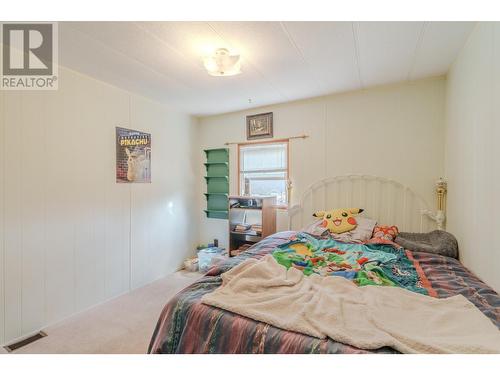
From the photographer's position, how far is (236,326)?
38.8 inches

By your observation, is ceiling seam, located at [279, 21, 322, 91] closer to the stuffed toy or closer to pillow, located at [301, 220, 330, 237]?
the stuffed toy

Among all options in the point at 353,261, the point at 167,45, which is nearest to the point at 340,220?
the point at 353,261

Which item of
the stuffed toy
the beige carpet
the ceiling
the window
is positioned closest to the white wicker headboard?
the stuffed toy

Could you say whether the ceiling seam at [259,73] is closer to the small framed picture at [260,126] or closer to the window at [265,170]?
the small framed picture at [260,126]

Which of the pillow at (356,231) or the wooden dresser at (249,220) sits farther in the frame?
the wooden dresser at (249,220)

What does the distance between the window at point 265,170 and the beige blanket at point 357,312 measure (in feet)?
6.79

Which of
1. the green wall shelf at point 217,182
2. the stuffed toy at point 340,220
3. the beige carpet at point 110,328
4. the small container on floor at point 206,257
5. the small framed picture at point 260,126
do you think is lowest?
the beige carpet at point 110,328

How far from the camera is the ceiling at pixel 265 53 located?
1.64m

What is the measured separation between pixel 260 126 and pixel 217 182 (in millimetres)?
1116

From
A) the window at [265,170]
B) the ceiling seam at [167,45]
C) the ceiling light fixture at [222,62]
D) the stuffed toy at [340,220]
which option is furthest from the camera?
the window at [265,170]

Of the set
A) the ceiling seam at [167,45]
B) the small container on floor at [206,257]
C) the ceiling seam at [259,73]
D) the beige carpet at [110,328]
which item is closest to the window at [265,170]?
the ceiling seam at [259,73]

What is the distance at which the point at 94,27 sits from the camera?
1.62 m

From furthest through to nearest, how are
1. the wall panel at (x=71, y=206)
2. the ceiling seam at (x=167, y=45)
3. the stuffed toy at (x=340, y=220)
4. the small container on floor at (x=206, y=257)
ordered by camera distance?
the small container on floor at (x=206, y=257), the stuffed toy at (x=340, y=220), the wall panel at (x=71, y=206), the ceiling seam at (x=167, y=45)

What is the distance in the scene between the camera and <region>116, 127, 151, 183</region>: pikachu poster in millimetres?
2719
